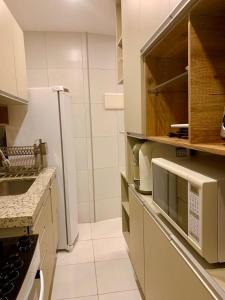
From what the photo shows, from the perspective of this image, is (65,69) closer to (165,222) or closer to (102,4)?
(102,4)

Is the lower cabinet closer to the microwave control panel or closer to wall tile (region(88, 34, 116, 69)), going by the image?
the microwave control panel

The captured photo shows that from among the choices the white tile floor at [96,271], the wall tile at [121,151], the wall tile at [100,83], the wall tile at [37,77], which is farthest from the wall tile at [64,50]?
the white tile floor at [96,271]

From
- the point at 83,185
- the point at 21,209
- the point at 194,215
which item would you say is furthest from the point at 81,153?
the point at 194,215

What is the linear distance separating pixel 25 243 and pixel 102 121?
218cm

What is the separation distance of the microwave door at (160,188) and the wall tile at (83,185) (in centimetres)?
184

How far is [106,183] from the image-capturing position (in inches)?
125

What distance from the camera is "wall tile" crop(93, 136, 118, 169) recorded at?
3090 millimetres

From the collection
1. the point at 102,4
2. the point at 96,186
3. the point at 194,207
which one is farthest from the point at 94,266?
the point at 102,4

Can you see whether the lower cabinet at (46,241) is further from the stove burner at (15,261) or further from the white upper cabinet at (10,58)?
the white upper cabinet at (10,58)

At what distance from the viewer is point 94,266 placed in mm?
2234

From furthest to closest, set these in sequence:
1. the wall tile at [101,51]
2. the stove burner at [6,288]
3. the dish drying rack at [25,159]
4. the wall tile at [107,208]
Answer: the wall tile at [107,208] → the wall tile at [101,51] → the dish drying rack at [25,159] → the stove burner at [6,288]

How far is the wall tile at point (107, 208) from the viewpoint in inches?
126

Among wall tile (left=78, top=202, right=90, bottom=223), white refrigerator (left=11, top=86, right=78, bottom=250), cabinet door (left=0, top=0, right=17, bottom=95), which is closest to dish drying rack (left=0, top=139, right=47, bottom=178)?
white refrigerator (left=11, top=86, right=78, bottom=250)

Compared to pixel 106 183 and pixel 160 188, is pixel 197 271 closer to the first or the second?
pixel 160 188
